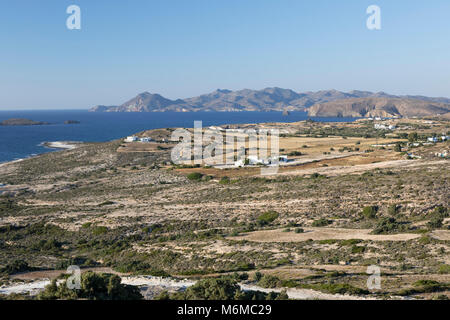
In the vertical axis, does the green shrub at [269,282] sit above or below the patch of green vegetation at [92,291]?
below

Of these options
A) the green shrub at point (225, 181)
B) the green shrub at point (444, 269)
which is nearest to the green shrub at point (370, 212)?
the green shrub at point (444, 269)

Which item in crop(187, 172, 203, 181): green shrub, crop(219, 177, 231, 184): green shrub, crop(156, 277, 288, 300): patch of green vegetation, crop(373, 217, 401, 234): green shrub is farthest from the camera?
crop(187, 172, 203, 181): green shrub

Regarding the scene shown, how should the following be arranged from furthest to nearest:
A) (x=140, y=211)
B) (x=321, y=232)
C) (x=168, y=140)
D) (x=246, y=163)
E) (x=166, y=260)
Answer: (x=168, y=140) → (x=246, y=163) → (x=140, y=211) → (x=321, y=232) → (x=166, y=260)

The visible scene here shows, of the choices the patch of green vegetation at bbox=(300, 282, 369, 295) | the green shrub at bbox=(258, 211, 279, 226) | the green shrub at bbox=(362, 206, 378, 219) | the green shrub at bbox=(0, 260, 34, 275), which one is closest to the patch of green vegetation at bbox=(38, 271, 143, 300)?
the patch of green vegetation at bbox=(300, 282, 369, 295)

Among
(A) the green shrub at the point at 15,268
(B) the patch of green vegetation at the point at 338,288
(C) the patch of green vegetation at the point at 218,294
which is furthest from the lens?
(A) the green shrub at the point at 15,268

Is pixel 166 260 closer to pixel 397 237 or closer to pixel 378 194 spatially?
pixel 397 237

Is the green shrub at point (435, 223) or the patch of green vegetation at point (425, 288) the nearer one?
the patch of green vegetation at point (425, 288)

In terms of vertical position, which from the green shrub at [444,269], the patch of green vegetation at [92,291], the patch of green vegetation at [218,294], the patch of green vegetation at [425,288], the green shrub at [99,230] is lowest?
the green shrub at [99,230]

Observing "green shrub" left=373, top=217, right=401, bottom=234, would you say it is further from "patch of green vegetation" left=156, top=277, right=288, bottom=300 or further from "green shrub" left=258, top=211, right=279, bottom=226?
"patch of green vegetation" left=156, top=277, right=288, bottom=300

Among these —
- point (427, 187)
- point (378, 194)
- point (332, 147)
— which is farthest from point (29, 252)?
point (332, 147)

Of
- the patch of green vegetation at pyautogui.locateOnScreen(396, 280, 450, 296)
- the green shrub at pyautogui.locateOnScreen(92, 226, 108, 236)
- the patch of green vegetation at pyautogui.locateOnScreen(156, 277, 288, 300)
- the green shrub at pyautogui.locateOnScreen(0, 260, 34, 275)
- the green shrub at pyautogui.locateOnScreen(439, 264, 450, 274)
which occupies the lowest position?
the green shrub at pyautogui.locateOnScreen(92, 226, 108, 236)

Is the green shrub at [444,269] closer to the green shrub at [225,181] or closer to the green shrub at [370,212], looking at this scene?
the green shrub at [370,212]
